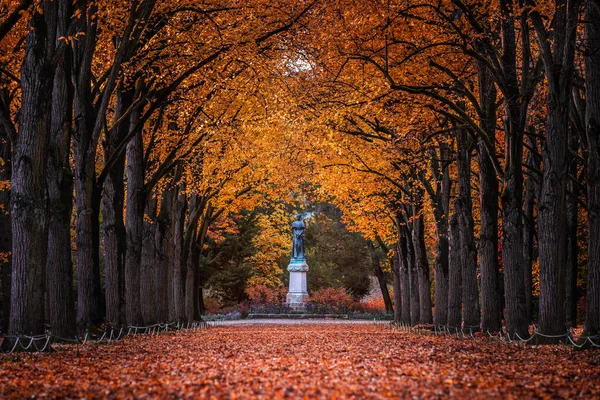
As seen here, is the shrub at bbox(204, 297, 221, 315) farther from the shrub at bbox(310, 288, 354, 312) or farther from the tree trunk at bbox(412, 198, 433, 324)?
the tree trunk at bbox(412, 198, 433, 324)

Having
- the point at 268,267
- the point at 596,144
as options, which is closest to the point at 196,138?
the point at 596,144

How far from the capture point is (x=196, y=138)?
23453 mm

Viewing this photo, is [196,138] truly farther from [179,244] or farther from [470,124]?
[470,124]

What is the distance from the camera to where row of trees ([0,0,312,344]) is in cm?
1255

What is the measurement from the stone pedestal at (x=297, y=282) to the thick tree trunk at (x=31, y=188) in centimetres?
3908

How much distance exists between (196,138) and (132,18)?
8731mm

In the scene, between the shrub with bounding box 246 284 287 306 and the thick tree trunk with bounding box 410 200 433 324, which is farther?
the shrub with bounding box 246 284 287 306

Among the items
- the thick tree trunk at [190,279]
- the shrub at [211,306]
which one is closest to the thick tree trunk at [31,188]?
the thick tree trunk at [190,279]

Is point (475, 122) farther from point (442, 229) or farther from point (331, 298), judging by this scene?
point (331, 298)

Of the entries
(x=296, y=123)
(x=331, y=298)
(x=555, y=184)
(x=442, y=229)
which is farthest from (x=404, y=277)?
(x=555, y=184)

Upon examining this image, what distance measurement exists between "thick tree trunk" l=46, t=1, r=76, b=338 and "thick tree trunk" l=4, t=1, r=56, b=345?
1.51m

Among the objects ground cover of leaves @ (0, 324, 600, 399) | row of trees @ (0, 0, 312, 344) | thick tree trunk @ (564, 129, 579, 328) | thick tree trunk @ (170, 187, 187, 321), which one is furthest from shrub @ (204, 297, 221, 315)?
ground cover of leaves @ (0, 324, 600, 399)

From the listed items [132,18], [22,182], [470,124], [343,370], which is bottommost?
[343,370]

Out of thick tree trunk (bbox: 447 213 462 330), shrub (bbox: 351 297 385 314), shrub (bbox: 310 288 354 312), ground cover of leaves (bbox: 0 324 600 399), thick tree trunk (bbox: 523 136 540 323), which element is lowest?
shrub (bbox: 351 297 385 314)
